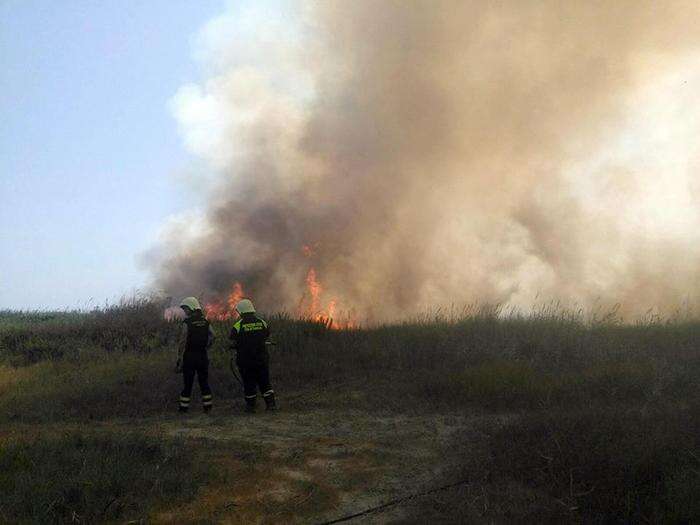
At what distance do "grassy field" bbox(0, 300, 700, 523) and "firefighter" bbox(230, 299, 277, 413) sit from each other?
48 cm

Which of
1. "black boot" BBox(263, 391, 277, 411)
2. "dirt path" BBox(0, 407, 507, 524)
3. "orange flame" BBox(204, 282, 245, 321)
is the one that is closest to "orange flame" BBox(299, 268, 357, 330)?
"orange flame" BBox(204, 282, 245, 321)

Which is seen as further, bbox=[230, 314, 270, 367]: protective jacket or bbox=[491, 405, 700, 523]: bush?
bbox=[230, 314, 270, 367]: protective jacket

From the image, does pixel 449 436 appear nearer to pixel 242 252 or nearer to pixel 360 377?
pixel 360 377

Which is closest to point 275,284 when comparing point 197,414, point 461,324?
point 461,324

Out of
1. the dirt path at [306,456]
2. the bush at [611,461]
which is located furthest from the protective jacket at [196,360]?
the bush at [611,461]

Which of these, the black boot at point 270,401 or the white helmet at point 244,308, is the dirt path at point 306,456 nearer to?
the black boot at point 270,401

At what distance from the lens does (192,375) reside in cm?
1103

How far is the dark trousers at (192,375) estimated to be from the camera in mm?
10867

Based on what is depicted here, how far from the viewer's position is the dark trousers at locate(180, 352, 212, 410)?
1087 cm

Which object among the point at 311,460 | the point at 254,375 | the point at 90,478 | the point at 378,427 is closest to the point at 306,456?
the point at 311,460

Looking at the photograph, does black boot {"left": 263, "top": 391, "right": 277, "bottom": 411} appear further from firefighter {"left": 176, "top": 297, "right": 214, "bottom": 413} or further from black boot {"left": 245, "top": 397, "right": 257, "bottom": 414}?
firefighter {"left": 176, "top": 297, "right": 214, "bottom": 413}

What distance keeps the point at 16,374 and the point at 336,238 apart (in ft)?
40.9

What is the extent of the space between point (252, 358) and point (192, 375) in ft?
3.68

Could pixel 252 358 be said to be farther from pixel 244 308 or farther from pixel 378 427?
pixel 378 427
